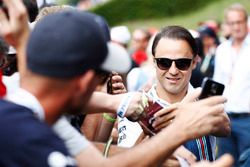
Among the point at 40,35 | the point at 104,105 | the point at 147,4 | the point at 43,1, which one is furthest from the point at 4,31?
the point at 147,4

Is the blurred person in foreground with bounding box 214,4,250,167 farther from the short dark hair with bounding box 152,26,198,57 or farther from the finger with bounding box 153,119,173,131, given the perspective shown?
the finger with bounding box 153,119,173,131

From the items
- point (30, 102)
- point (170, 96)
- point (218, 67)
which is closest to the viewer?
point (30, 102)

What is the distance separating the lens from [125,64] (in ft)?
10.00

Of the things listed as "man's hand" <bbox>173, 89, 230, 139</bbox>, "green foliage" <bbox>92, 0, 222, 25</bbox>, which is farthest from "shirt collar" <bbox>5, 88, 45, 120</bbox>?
"green foliage" <bbox>92, 0, 222, 25</bbox>

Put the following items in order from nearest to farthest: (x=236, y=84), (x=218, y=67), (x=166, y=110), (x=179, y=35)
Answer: (x=166, y=110) < (x=179, y=35) < (x=236, y=84) < (x=218, y=67)

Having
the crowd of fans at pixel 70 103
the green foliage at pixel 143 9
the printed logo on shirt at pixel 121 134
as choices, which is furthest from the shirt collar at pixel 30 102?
the green foliage at pixel 143 9

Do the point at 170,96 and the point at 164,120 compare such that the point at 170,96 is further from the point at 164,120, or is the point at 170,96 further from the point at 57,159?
the point at 57,159

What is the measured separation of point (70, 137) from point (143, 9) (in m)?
21.6

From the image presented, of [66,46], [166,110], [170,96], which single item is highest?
[66,46]

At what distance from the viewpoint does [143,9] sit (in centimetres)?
2473

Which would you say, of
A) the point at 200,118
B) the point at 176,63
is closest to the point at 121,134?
the point at 176,63

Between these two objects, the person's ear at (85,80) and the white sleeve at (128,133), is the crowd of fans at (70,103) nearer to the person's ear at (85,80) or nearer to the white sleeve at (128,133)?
the person's ear at (85,80)

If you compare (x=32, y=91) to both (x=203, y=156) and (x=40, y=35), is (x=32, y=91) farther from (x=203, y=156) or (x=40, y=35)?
(x=203, y=156)

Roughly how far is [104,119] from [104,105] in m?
1.32
